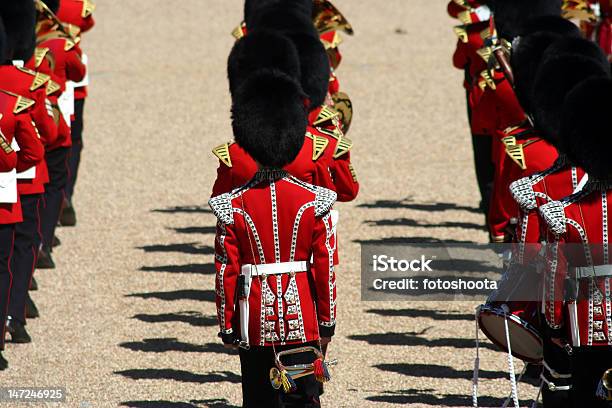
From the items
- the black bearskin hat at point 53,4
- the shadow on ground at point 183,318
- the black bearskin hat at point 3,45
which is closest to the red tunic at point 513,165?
the shadow on ground at point 183,318

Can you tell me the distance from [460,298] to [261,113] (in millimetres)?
3363

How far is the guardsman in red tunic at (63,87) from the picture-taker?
8.62m

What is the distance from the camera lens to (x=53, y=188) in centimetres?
884

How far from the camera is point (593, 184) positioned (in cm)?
493

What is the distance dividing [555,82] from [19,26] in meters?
3.07

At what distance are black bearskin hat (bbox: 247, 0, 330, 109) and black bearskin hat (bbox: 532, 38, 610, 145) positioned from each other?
1.22m

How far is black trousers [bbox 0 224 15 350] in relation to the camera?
22.9ft

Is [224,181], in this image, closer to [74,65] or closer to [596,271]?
[596,271]

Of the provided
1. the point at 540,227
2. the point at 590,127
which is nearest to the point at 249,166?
the point at 540,227

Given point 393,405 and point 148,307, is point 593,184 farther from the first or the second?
point 148,307

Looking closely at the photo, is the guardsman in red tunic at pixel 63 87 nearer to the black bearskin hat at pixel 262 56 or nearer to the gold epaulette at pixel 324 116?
the black bearskin hat at pixel 262 56

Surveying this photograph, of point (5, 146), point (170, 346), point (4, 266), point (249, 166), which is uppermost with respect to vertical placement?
point (5, 146)

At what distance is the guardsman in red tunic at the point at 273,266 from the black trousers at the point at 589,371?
2.62ft

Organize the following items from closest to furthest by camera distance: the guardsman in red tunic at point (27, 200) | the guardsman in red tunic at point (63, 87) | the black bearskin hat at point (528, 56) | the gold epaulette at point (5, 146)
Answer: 1. the black bearskin hat at point (528, 56)
2. the gold epaulette at point (5, 146)
3. the guardsman in red tunic at point (27, 200)
4. the guardsman in red tunic at point (63, 87)
